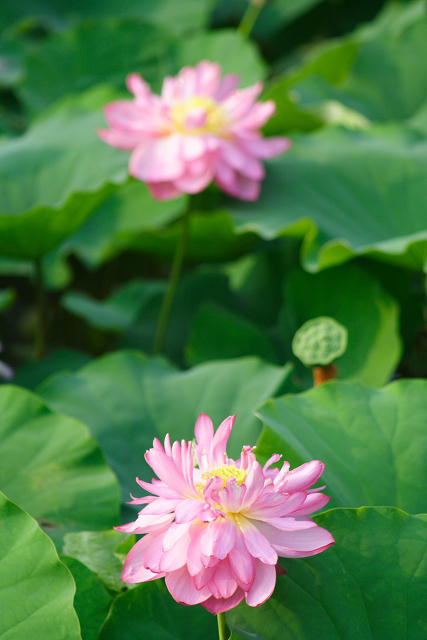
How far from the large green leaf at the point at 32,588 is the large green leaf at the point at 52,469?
14cm

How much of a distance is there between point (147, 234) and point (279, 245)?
0.32 meters

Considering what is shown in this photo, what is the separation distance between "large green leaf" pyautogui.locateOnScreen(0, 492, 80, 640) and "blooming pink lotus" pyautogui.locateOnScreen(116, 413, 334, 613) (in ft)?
0.23

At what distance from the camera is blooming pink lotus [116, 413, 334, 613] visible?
422 mm

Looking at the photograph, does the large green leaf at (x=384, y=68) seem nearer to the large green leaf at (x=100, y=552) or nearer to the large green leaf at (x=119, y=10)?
the large green leaf at (x=119, y=10)

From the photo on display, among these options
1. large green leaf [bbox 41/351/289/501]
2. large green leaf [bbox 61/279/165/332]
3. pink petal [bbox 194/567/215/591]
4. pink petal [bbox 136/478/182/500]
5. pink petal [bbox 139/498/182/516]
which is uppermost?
pink petal [bbox 136/478/182/500]

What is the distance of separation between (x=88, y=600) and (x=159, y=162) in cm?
67

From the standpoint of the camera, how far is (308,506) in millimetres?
453

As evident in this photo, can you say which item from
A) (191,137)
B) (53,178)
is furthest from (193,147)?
(53,178)

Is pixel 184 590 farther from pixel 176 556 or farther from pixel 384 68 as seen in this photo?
pixel 384 68

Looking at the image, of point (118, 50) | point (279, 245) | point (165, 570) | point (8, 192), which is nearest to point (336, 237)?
point (279, 245)

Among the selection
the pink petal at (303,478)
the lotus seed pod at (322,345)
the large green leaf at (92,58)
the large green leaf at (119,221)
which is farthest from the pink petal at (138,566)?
the large green leaf at (92,58)

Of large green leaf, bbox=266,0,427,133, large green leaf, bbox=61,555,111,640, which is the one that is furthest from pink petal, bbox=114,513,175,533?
large green leaf, bbox=266,0,427,133

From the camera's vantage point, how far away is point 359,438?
2.17 ft

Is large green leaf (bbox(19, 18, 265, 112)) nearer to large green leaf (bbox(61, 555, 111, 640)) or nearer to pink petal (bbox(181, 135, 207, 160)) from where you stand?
pink petal (bbox(181, 135, 207, 160))
